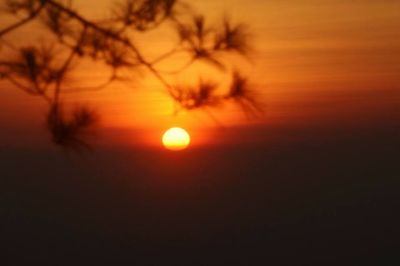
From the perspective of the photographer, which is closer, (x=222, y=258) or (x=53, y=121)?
(x=53, y=121)

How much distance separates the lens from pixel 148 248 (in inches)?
321

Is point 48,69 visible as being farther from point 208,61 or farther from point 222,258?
point 222,258

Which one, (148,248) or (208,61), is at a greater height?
(148,248)

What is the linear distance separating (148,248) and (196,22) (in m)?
3.66

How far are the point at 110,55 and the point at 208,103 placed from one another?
371mm

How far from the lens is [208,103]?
473cm

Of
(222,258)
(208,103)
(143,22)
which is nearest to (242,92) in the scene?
(208,103)

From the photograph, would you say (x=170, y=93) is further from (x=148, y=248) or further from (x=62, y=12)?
(x=148, y=248)

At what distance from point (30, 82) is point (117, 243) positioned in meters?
3.63

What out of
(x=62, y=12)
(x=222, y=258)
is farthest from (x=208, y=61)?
(x=222, y=258)

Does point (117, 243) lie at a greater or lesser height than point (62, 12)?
greater

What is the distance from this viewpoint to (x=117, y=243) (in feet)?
26.6

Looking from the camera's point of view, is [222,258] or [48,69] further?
[222,258]

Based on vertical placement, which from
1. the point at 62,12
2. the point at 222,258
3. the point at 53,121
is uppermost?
the point at 222,258
